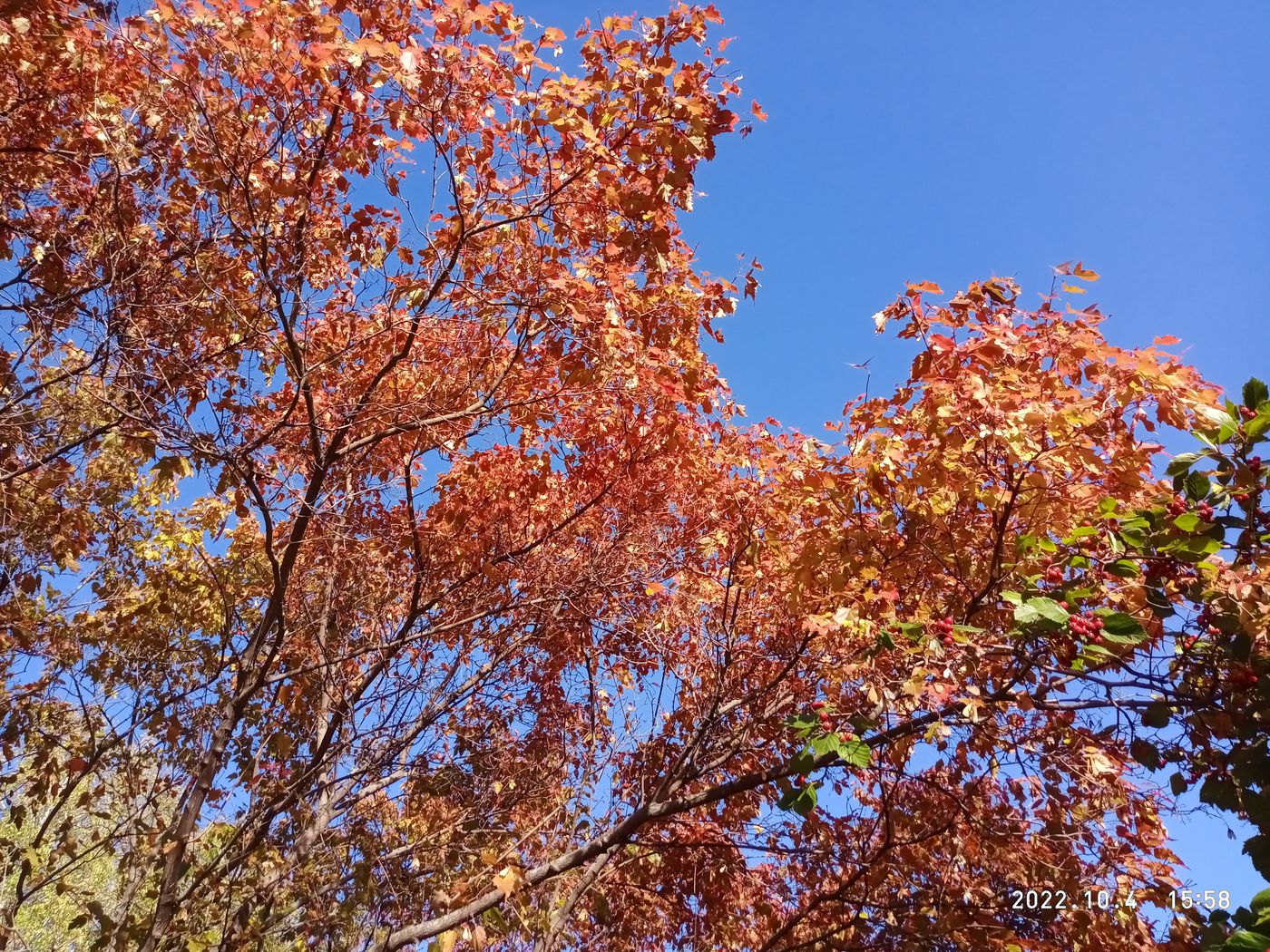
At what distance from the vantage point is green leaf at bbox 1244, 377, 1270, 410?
3.87 metres

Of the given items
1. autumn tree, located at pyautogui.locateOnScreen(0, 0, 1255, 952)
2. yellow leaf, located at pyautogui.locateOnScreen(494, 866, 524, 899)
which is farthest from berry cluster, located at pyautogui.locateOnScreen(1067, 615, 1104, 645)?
yellow leaf, located at pyautogui.locateOnScreen(494, 866, 524, 899)

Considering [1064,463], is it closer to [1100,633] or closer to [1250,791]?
[1100,633]

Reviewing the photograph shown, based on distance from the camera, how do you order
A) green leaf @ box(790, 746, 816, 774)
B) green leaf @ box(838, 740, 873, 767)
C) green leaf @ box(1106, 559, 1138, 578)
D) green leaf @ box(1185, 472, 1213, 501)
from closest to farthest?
green leaf @ box(1185, 472, 1213, 501)
green leaf @ box(1106, 559, 1138, 578)
green leaf @ box(838, 740, 873, 767)
green leaf @ box(790, 746, 816, 774)

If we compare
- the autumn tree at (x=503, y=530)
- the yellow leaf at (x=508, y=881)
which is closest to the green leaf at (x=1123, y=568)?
the autumn tree at (x=503, y=530)

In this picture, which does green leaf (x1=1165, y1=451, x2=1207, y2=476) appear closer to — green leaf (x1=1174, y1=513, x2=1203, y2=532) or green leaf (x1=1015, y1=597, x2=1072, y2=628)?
green leaf (x1=1174, y1=513, x2=1203, y2=532)

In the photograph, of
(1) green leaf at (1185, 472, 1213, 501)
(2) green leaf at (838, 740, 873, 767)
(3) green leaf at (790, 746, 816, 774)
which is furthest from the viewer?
(3) green leaf at (790, 746, 816, 774)

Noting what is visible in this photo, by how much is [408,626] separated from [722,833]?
4060 mm

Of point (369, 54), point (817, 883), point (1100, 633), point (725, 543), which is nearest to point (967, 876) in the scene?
point (817, 883)

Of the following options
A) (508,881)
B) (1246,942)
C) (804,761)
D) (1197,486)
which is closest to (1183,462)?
(1197,486)

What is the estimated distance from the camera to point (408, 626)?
6.71 metres

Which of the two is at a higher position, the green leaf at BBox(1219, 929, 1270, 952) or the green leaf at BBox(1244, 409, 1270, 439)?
the green leaf at BBox(1244, 409, 1270, 439)

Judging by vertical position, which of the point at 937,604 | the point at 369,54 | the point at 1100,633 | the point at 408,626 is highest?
the point at 369,54

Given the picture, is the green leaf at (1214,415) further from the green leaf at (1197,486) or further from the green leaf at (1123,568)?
the green leaf at (1123,568)

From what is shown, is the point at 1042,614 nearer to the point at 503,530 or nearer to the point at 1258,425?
the point at 1258,425
